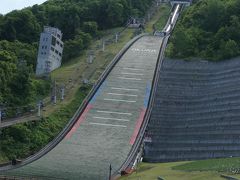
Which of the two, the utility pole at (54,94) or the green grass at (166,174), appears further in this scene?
the utility pole at (54,94)

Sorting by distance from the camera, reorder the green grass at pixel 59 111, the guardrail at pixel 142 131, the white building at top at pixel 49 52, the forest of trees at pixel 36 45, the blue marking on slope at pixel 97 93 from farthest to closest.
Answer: the white building at top at pixel 49 52, the blue marking on slope at pixel 97 93, the forest of trees at pixel 36 45, the green grass at pixel 59 111, the guardrail at pixel 142 131

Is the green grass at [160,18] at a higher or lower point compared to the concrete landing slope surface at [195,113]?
higher


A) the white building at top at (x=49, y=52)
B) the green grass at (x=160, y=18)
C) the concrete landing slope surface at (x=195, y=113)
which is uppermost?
the green grass at (x=160, y=18)

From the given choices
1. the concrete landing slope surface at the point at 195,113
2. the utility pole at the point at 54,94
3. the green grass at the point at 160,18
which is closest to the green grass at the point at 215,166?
the concrete landing slope surface at the point at 195,113

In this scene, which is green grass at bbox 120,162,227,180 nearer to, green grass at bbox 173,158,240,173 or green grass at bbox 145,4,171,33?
green grass at bbox 173,158,240,173

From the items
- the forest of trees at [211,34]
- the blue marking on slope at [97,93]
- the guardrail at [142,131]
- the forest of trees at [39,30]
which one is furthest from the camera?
the forest of trees at [211,34]

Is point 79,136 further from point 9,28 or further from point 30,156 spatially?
point 9,28

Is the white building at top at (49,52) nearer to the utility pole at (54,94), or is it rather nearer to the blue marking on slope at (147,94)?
the utility pole at (54,94)
